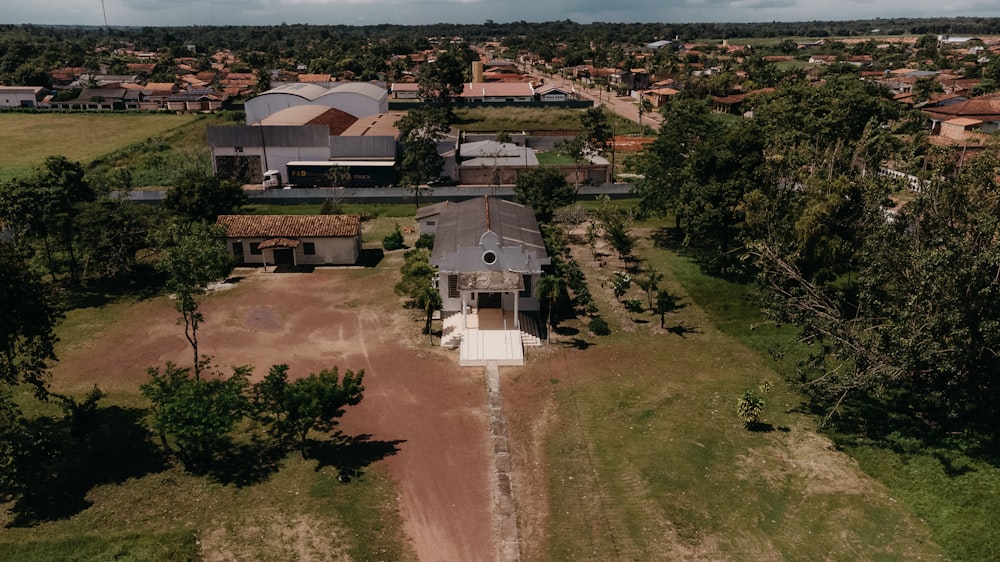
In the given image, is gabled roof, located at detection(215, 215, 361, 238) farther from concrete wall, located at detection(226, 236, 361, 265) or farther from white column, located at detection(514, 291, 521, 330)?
white column, located at detection(514, 291, 521, 330)

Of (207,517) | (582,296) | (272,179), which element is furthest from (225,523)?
(272,179)

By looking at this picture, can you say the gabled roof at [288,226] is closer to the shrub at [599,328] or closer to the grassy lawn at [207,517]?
the shrub at [599,328]

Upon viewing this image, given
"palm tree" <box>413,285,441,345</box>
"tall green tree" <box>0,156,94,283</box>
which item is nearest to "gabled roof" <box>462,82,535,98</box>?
"tall green tree" <box>0,156,94,283</box>

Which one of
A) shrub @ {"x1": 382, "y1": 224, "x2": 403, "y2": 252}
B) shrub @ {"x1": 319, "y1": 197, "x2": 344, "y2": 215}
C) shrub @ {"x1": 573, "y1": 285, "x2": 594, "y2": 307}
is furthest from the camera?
shrub @ {"x1": 319, "y1": 197, "x2": 344, "y2": 215}

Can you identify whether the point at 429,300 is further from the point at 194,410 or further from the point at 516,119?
the point at 516,119

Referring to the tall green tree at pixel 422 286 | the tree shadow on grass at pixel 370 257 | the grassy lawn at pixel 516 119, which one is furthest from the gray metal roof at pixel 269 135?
the tall green tree at pixel 422 286
